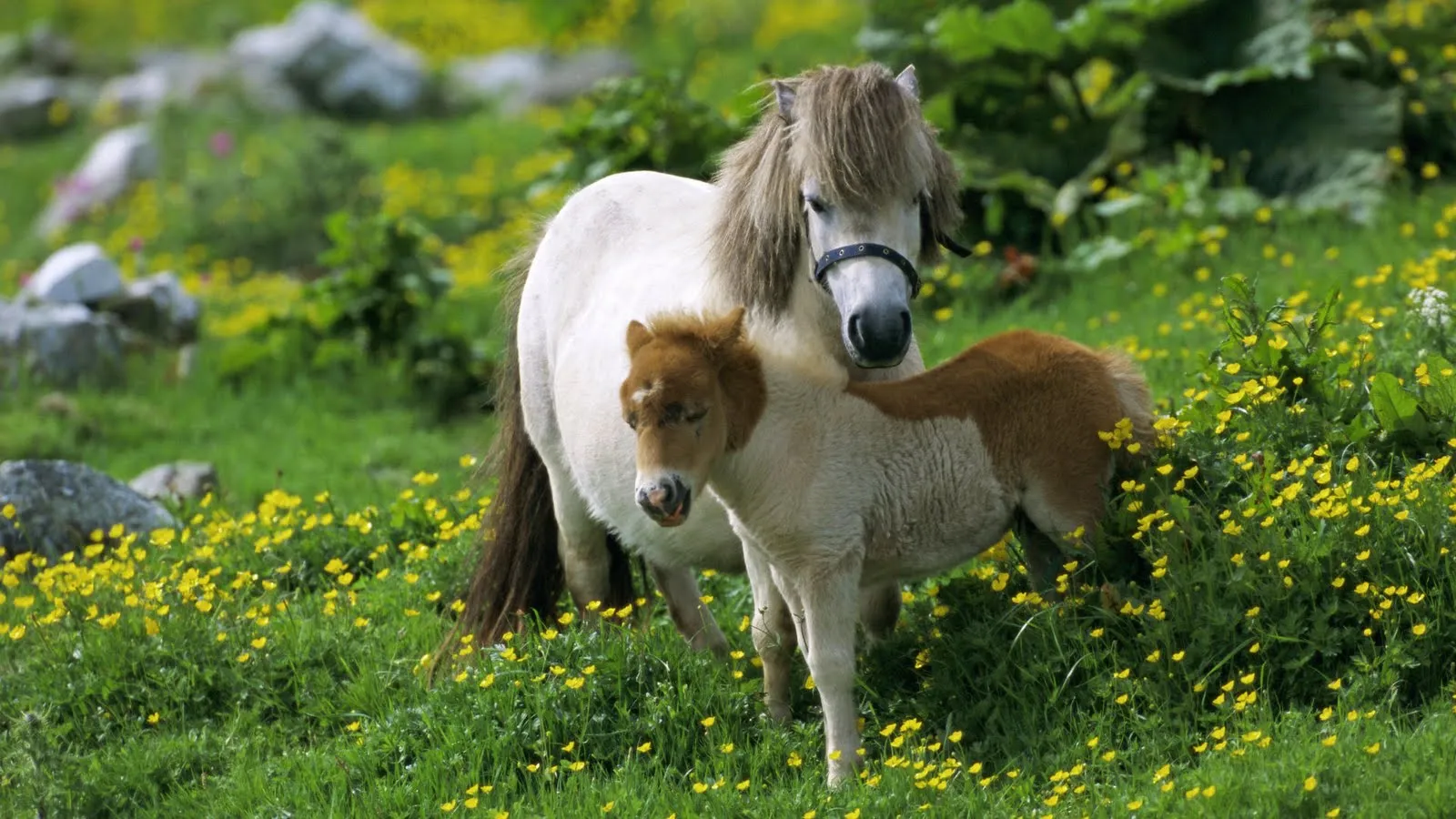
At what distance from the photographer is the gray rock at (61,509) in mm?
7738

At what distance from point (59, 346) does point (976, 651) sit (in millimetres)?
7843

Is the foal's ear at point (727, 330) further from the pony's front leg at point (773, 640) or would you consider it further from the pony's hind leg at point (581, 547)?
the pony's hind leg at point (581, 547)

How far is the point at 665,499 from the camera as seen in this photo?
179 inches

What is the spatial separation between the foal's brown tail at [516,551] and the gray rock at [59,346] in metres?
5.37

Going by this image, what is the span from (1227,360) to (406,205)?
398 inches

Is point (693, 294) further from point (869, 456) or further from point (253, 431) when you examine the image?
point (253, 431)

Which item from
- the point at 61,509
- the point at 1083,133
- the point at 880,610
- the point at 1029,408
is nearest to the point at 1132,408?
the point at 1029,408

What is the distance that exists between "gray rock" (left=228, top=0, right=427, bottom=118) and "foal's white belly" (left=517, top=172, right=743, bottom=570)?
12686 mm

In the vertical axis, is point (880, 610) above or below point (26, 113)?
above

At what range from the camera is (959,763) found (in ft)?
15.6

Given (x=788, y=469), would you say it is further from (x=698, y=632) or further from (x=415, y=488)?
(x=415, y=488)

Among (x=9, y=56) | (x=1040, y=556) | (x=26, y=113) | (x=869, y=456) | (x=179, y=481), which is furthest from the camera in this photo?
(x=9, y=56)

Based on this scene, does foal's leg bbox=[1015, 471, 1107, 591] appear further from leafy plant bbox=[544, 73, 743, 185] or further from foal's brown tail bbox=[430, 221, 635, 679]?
leafy plant bbox=[544, 73, 743, 185]

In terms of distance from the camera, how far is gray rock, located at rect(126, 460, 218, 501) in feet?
28.7
